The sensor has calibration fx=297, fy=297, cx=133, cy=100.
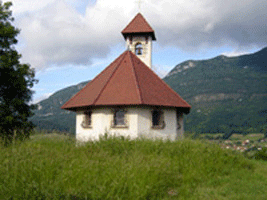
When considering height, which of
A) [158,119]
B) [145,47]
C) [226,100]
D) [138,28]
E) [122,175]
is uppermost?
[226,100]

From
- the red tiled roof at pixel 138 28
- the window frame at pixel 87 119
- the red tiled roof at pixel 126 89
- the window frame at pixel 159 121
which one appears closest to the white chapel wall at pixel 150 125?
the window frame at pixel 159 121

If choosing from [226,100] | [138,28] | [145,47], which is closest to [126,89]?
[145,47]

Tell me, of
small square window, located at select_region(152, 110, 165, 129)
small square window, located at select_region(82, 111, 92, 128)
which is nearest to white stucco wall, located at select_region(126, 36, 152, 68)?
small square window, located at select_region(152, 110, 165, 129)

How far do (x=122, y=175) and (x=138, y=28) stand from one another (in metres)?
16.4

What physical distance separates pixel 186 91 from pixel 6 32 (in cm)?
15956

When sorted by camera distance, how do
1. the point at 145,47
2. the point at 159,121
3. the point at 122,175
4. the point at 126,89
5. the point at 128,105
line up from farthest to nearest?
1. the point at 145,47
2. the point at 159,121
3. the point at 126,89
4. the point at 128,105
5. the point at 122,175

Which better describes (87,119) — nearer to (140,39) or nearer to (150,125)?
(150,125)

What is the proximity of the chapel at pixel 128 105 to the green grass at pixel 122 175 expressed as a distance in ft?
18.3

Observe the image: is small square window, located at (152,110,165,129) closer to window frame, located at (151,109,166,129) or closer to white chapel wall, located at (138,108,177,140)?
window frame, located at (151,109,166,129)

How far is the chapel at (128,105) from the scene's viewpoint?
15539 millimetres

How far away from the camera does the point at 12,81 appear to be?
71.0 feet

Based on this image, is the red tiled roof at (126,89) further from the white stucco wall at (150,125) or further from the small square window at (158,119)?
the small square window at (158,119)

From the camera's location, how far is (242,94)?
161625mm

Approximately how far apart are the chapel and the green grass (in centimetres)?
556
